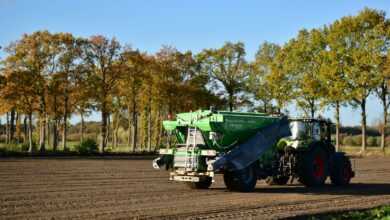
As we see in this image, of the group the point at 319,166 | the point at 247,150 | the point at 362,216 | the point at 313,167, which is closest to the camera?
the point at 362,216

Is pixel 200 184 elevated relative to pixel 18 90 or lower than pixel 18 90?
lower

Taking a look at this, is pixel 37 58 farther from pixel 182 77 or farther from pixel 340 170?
pixel 340 170

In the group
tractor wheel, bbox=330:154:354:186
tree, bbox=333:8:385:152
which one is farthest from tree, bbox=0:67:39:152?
tractor wheel, bbox=330:154:354:186

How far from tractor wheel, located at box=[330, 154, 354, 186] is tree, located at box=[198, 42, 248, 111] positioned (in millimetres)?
42084

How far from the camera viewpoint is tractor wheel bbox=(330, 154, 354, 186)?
22.5m

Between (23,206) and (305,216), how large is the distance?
686 centimetres

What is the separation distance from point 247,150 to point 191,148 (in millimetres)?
1827

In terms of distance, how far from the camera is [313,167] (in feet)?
70.8

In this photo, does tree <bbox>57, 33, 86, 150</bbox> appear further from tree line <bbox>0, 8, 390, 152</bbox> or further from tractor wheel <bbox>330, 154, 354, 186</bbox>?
tractor wheel <bbox>330, 154, 354, 186</bbox>

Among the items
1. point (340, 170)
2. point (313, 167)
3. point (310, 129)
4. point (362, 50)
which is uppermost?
point (362, 50)

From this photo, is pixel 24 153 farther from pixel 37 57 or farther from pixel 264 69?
pixel 264 69

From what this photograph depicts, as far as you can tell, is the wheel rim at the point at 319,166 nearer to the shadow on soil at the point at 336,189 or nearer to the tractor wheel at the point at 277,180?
the shadow on soil at the point at 336,189

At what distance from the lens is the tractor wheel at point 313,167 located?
21328 millimetres

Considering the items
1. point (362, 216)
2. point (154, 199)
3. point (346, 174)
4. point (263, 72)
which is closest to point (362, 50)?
point (263, 72)
